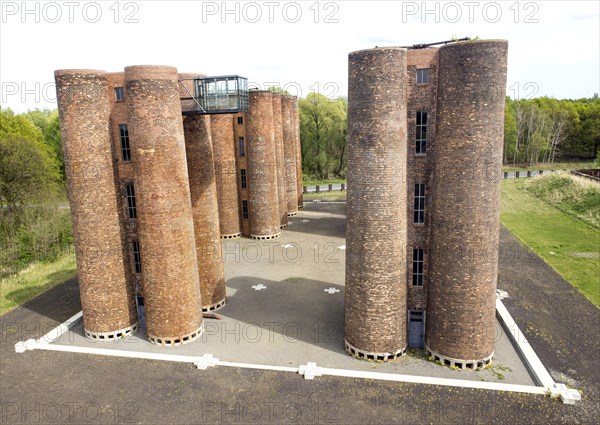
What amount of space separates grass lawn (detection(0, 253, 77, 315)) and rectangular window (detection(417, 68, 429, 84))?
23.1 metres

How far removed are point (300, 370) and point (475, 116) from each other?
1081cm

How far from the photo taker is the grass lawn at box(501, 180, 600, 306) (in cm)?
2466

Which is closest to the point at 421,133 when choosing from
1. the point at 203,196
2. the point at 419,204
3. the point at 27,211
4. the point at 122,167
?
the point at 419,204

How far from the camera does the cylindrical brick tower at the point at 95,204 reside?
15586mm

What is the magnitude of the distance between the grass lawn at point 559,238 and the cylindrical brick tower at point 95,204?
76.0 feet

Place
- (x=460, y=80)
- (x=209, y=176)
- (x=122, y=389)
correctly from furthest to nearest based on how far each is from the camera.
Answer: (x=209, y=176), (x=122, y=389), (x=460, y=80)

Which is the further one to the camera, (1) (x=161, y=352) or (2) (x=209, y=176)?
(2) (x=209, y=176)

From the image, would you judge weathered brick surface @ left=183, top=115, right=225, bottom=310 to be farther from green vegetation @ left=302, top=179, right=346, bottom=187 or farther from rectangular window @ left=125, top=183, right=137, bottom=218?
green vegetation @ left=302, top=179, right=346, bottom=187

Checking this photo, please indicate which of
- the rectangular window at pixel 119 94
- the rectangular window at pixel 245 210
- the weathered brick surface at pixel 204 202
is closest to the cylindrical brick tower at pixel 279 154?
the rectangular window at pixel 245 210

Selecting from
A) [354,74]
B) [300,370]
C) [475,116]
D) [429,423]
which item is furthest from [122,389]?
[475,116]

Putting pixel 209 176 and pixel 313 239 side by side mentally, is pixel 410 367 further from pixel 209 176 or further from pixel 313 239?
pixel 313 239

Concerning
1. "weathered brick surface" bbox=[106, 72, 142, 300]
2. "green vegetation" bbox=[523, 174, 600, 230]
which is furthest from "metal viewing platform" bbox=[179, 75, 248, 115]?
"green vegetation" bbox=[523, 174, 600, 230]

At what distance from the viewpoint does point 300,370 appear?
15070 mm

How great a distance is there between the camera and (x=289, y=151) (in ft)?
131
